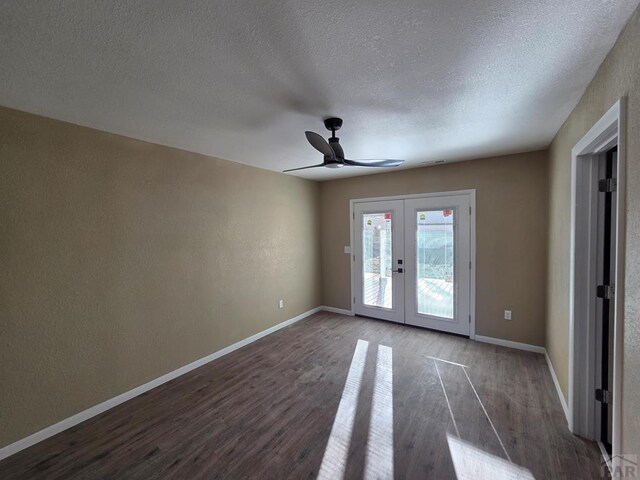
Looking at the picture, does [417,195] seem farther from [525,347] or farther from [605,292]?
[605,292]

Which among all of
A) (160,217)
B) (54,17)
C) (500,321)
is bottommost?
(500,321)

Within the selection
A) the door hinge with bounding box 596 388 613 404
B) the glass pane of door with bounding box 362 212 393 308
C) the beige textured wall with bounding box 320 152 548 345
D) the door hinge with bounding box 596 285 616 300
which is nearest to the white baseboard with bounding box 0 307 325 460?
the glass pane of door with bounding box 362 212 393 308

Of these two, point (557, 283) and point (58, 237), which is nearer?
point (58, 237)

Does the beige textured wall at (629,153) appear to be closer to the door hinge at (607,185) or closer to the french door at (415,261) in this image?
the door hinge at (607,185)

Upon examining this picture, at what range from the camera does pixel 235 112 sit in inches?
85.1

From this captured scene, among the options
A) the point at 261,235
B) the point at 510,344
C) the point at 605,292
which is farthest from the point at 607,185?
the point at 261,235

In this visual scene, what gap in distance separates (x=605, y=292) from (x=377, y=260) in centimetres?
293

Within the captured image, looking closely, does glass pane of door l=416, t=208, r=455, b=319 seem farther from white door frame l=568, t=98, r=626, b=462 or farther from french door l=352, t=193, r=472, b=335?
white door frame l=568, t=98, r=626, b=462

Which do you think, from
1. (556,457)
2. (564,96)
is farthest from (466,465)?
(564,96)

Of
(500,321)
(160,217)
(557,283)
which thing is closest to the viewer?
(557,283)

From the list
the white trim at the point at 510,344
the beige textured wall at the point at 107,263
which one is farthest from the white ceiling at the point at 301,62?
the white trim at the point at 510,344

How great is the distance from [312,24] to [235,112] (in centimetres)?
110

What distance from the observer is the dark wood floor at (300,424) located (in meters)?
1.87

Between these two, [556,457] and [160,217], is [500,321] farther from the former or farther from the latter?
[160,217]
